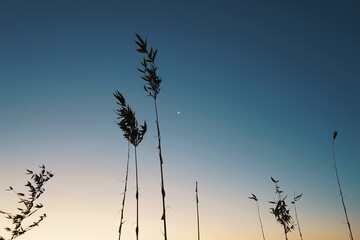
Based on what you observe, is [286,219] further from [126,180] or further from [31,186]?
[31,186]

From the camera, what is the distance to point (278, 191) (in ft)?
43.6

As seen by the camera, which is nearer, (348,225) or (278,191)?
(348,225)

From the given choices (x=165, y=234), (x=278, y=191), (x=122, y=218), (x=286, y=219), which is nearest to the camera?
(x=165, y=234)

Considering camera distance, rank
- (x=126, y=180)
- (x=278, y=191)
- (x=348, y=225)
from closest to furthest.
Answer: 1. (x=126, y=180)
2. (x=348, y=225)
3. (x=278, y=191)

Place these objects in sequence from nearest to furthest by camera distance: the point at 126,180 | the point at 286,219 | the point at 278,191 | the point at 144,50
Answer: the point at 144,50 < the point at 126,180 < the point at 278,191 < the point at 286,219

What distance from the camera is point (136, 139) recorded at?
8.45m

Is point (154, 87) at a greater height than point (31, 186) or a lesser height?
greater

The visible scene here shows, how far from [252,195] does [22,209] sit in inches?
454

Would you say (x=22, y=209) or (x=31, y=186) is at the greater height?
(x=31, y=186)

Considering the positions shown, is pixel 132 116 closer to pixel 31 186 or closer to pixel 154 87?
pixel 154 87

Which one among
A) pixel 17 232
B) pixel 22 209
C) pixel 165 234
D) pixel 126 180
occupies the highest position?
pixel 126 180

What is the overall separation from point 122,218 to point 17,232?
4251 mm

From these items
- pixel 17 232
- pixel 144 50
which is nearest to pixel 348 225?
pixel 144 50

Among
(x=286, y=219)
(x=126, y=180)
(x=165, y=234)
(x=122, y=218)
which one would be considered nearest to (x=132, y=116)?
(x=126, y=180)
